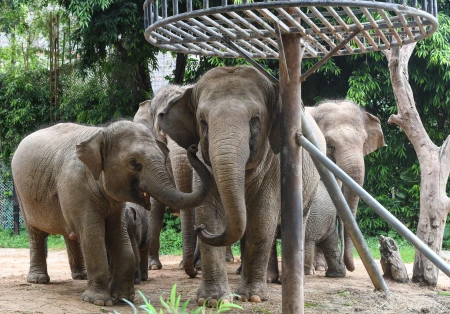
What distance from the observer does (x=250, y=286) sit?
19.9 feet

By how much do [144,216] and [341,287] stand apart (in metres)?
2.19

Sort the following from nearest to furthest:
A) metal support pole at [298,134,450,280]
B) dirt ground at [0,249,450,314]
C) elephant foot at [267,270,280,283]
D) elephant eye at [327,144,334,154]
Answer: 1. metal support pole at [298,134,450,280]
2. dirt ground at [0,249,450,314]
3. elephant foot at [267,270,280,283]
4. elephant eye at [327,144,334,154]

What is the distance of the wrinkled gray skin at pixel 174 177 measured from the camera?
7832 millimetres

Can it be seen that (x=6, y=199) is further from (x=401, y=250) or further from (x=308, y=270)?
(x=308, y=270)

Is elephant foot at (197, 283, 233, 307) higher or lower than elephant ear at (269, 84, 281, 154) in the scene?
lower

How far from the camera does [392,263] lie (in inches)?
321

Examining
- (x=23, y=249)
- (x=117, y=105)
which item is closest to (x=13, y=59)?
(x=117, y=105)

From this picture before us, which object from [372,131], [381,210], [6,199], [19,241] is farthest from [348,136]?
[6,199]

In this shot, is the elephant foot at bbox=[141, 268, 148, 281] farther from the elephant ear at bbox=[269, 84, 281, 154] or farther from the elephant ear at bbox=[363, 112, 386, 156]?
the elephant ear at bbox=[363, 112, 386, 156]

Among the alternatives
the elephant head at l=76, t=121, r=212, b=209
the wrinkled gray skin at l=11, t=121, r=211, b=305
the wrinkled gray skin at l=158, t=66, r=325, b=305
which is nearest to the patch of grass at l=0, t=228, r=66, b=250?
the wrinkled gray skin at l=11, t=121, r=211, b=305

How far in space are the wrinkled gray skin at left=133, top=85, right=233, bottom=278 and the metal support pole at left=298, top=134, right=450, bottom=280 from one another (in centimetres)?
209

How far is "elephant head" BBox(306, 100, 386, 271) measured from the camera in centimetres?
884

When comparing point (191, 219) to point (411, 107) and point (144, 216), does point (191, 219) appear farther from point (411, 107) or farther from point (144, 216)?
point (411, 107)

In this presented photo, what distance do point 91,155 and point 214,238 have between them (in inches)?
53.1
